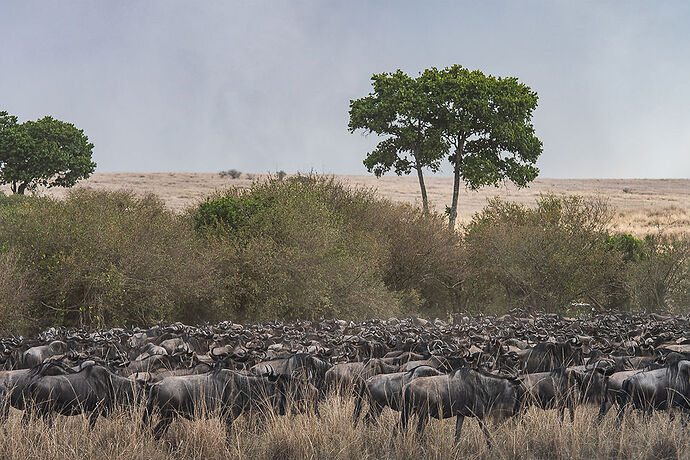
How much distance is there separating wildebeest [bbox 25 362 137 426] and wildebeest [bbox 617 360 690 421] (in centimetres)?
614

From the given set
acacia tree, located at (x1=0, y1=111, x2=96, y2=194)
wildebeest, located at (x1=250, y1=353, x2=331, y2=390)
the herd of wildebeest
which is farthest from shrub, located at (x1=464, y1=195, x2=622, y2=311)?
acacia tree, located at (x1=0, y1=111, x2=96, y2=194)

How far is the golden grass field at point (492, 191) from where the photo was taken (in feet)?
236

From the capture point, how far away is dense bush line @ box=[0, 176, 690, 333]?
19125 mm

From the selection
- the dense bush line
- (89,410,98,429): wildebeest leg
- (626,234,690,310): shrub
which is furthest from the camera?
(626,234,690,310): shrub

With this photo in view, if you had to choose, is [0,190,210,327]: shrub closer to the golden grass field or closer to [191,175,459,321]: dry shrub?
[191,175,459,321]: dry shrub

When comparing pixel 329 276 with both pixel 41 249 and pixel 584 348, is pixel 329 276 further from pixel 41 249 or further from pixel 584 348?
pixel 584 348

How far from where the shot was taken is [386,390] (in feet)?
25.3

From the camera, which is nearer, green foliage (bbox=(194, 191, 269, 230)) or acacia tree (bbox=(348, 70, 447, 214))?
green foliage (bbox=(194, 191, 269, 230))

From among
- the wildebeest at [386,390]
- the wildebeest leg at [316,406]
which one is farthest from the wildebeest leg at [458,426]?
the wildebeest leg at [316,406]

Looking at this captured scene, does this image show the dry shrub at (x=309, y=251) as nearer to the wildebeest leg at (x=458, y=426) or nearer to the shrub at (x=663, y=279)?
the shrub at (x=663, y=279)

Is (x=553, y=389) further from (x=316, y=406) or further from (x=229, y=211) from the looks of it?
(x=229, y=211)

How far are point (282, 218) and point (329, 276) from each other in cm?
278

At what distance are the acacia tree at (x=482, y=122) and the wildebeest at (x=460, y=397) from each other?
101ft

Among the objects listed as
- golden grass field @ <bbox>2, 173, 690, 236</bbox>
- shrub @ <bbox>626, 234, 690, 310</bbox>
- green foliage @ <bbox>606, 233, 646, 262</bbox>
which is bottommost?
shrub @ <bbox>626, 234, 690, 310</bbox>
